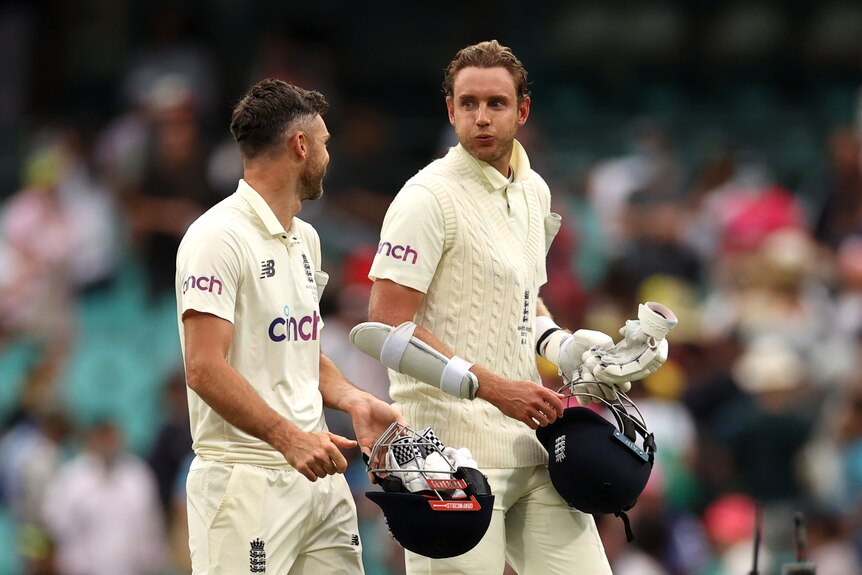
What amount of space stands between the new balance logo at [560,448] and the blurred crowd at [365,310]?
13.4ft

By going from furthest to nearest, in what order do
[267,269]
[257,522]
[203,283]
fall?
[267,269]
[257,522]
[203,283]

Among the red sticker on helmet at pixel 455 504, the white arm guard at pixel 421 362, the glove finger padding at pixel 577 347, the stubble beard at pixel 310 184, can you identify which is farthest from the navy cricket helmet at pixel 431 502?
the stubble beard at pixel 310 184

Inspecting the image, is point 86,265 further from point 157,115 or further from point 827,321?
point 827,321

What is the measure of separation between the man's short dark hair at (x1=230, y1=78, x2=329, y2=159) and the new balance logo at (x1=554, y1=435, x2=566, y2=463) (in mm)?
1442

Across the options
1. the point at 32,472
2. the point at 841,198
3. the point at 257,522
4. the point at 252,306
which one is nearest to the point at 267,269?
the point at 252,306

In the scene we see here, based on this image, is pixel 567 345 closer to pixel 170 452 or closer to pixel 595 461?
pixel 595 461

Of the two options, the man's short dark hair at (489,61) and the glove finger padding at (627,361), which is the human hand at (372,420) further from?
the man's short dark hair at (489,61)

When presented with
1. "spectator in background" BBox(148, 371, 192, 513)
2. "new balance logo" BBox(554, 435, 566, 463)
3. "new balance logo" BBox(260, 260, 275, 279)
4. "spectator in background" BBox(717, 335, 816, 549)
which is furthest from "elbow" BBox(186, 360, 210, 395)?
"spectator in background" BBox(148, 371, 192, 513)

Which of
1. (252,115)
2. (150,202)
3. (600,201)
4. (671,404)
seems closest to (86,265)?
(150,202)

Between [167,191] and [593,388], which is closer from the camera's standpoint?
[593,388]

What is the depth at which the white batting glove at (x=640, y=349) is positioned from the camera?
5629 mm

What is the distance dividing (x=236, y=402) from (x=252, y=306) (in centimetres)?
42

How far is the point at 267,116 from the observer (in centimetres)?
558

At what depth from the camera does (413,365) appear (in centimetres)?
551
